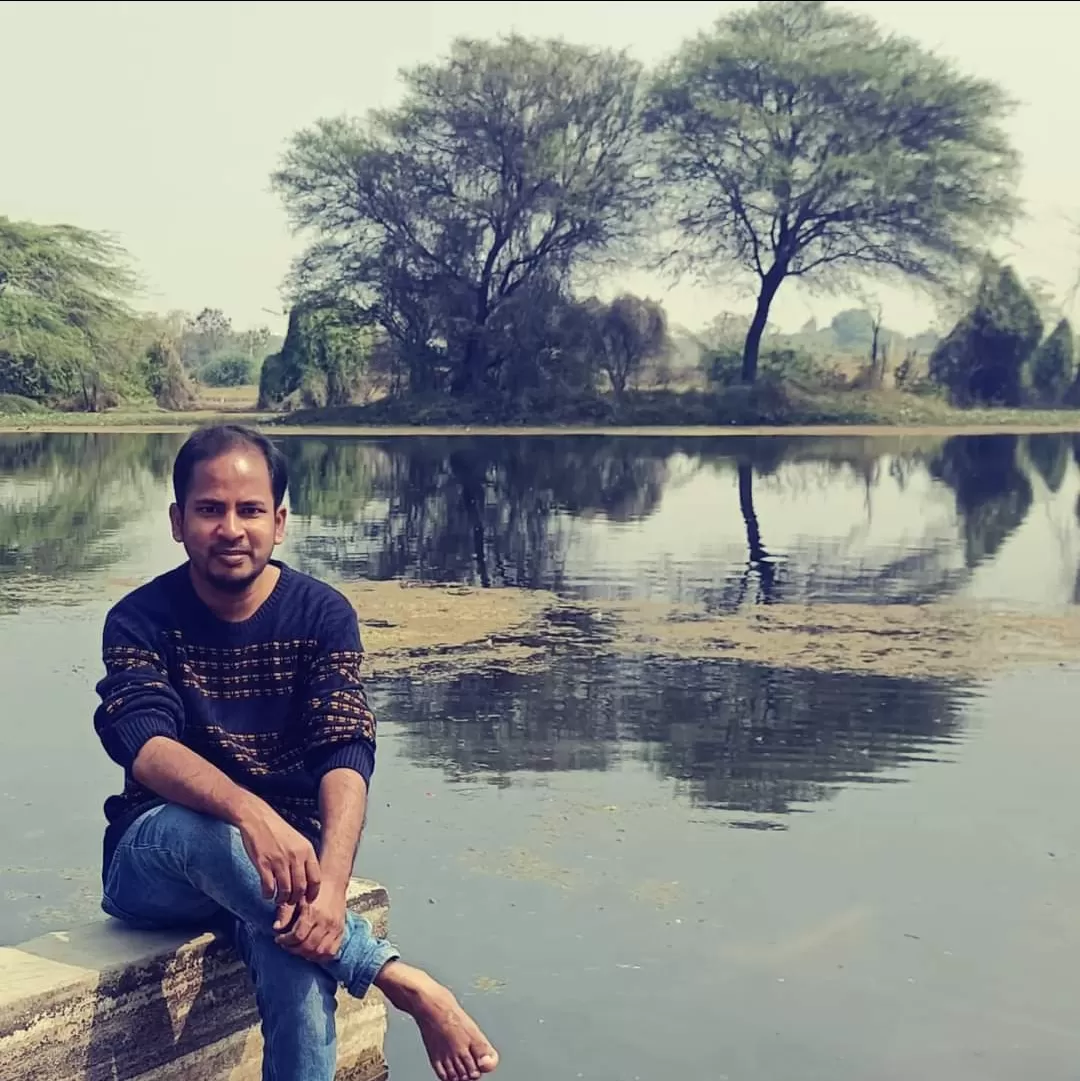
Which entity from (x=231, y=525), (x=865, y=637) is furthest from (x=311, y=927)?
(x=865, y=637)

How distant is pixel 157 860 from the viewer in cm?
287

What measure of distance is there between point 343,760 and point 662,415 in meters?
33.7

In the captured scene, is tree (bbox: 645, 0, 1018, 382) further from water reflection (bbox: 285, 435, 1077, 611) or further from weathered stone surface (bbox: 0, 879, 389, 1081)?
weathered stone surface (bbox: 0, 879, 389, 1081)

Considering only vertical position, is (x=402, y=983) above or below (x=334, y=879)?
below

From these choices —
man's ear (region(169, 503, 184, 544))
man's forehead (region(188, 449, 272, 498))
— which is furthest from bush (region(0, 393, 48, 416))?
man's forehead (region(188, 449, 272, 498))

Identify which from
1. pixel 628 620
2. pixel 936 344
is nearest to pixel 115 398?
pixel 936 344

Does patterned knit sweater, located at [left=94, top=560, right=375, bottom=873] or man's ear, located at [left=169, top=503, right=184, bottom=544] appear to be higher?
man's ear, located at [left=169, top=503, right=184, bottom=544]

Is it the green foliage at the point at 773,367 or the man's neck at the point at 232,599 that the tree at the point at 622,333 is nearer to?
the green foliage at the point at 773,367

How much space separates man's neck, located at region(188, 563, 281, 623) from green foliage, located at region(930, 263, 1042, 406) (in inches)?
1487

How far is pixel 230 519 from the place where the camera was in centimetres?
302

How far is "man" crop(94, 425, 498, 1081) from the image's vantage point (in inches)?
109

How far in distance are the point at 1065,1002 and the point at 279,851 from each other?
213 centimetres

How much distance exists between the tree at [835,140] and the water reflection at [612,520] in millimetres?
12928

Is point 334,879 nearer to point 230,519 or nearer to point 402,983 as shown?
point 402,983
